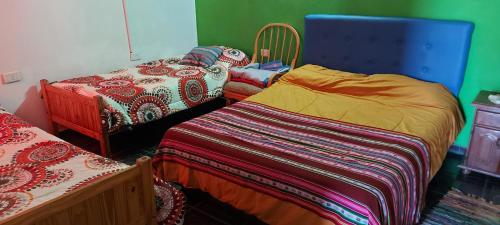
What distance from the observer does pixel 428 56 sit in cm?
280

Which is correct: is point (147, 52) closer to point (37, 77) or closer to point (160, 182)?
point (37, 77)

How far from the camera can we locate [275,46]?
380cm

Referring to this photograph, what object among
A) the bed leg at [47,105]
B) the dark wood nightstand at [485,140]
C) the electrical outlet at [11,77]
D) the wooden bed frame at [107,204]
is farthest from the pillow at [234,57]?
the wooden bed frame at [107,204]

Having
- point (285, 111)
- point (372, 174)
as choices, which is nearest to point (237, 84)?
point (285, 111)

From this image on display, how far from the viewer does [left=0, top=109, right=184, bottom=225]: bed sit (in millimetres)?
1226

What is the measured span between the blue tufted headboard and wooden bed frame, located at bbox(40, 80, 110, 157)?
1898 millimetres

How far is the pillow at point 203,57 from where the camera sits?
12.5 feet

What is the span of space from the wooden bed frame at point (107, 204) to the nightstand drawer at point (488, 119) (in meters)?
2.17

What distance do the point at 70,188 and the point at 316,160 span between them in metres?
1.16

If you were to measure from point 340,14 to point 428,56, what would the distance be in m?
0.85

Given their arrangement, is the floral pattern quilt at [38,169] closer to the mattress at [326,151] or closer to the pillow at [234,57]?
the mattress at [326,151]

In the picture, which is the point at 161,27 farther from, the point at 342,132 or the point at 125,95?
the point at 342,132

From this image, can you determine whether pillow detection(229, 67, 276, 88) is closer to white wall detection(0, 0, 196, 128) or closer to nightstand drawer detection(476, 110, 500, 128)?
white wall detection(0, 0, 196, 128)

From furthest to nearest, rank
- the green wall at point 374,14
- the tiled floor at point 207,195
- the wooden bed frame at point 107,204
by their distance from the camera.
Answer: the green wall at point 374,14
the tiled floor at point 207,195
the wooden bed frame at point 107,204
